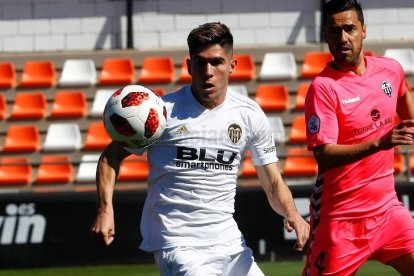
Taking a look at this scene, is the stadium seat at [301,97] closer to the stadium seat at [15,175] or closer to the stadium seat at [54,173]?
the stadium seat at [54,173]


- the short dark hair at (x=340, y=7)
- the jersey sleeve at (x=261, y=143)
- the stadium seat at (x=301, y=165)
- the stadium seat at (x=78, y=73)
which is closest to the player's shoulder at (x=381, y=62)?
the short dark hair at (x=340, y=7)

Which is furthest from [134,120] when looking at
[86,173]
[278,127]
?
[278,127]

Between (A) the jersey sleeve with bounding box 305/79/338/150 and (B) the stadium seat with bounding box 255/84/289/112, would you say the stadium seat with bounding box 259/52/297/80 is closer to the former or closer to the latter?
(B) the stadium seat with bounding box 255/84/289/112

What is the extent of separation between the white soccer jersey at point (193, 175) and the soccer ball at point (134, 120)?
0.43 feet

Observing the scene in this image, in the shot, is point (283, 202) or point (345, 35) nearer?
point (283, 202)

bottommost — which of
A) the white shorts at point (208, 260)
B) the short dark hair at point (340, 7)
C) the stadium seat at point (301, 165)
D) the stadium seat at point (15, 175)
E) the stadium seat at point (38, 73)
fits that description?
the stadium seat at point (15, 175)

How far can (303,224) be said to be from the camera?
674cm

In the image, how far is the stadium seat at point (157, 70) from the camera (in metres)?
18.7

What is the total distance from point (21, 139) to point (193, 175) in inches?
474

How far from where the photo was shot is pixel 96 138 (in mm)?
18000

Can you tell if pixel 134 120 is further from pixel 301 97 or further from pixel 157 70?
pixel 157 70

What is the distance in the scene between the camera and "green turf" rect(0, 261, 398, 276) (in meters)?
12.9

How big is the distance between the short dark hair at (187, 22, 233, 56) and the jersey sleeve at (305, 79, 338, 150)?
732 millimetres

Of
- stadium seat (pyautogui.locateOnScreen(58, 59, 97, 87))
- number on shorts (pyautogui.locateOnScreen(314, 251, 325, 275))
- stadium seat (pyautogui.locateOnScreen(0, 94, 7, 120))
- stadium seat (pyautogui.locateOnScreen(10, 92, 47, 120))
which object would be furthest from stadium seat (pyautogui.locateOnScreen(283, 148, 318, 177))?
number on shorts (pyautogui.locateOnScreen(314, 251, 325, 275))
